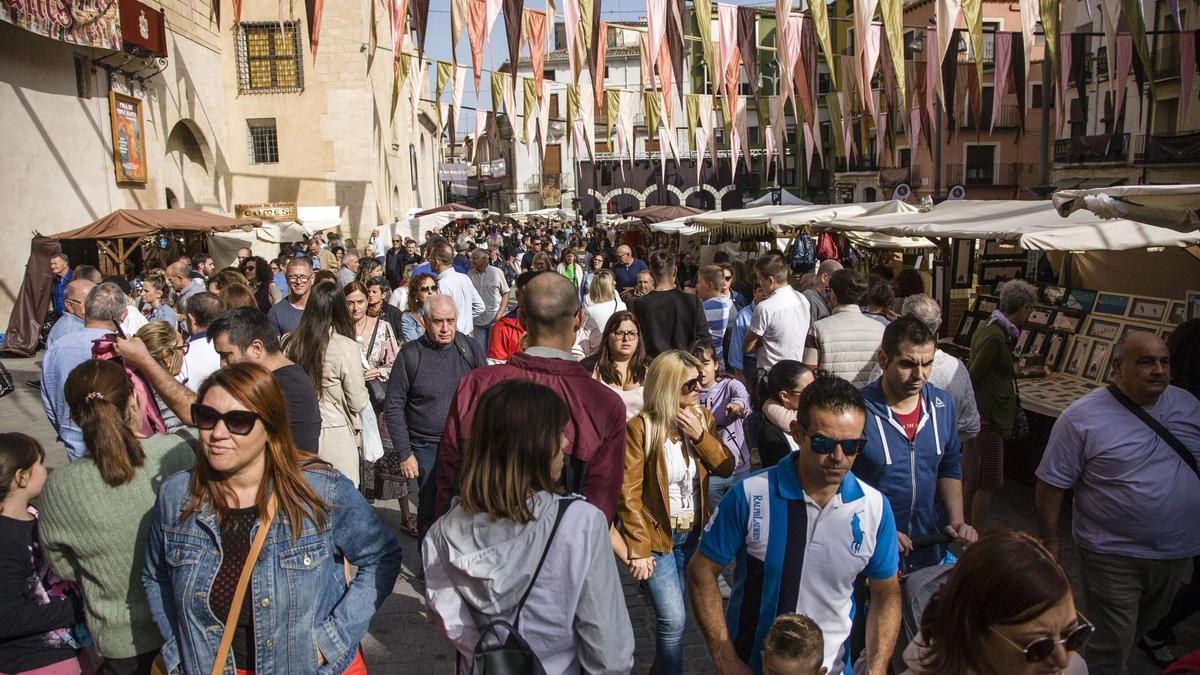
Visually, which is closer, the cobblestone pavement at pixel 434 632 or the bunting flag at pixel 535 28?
the cobblestone pavement at pixel 434 632

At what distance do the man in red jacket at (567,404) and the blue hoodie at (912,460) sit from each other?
3.48 feet

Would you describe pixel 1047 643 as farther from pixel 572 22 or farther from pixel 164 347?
pixel 572 22

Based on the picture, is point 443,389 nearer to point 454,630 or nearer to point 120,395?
point 120,395

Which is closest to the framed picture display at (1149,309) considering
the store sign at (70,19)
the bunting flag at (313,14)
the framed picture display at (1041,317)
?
the framed picture display at (1041,317)

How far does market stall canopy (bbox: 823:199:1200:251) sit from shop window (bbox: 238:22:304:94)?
21710mm

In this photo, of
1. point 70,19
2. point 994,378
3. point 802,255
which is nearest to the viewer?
point 994,378

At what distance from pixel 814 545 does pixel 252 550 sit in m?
1.64

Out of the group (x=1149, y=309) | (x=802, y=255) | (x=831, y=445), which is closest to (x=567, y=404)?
(x=831, y=445)

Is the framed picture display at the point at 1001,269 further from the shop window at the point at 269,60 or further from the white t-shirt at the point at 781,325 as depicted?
the shop window at the point at 269,60

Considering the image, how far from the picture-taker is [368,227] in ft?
90.2

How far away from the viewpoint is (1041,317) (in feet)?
27.1

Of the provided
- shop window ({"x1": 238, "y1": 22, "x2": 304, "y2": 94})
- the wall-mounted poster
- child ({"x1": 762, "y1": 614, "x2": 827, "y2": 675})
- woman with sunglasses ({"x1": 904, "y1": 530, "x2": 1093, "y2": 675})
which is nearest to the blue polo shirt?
child ({"x1": 762, "y1": 614, "x2": 827, "y2": 675})

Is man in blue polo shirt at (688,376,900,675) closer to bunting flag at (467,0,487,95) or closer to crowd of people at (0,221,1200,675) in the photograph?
crowd of people at (0,221,1200,675)

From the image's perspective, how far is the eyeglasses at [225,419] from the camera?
7.52 feet
